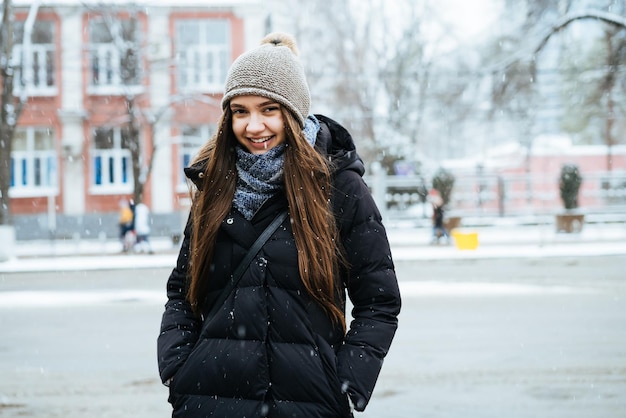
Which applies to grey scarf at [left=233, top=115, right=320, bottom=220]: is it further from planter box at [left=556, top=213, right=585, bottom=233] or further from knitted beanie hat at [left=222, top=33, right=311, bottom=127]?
planter box at [left=556, top=213, right=585, bottom=233]

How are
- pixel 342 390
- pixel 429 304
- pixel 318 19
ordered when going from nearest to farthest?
pixel 342 390 → pixel 429 304 → pixel 318 19

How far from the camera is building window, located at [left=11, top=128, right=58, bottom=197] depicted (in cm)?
2914

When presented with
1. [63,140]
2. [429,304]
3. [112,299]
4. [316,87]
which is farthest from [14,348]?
[316,87]

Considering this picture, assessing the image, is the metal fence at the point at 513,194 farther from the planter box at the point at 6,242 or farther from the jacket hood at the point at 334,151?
the jacket hood at the point at 334,151

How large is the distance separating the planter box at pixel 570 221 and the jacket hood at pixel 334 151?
22666 mm

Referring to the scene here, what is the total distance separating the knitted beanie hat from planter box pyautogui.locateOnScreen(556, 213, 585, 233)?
74.9 feet

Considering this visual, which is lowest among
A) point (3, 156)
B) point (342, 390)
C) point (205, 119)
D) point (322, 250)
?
point (342, 390)

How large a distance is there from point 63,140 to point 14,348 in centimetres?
2190

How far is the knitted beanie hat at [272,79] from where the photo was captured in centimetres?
239

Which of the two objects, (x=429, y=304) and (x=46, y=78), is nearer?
(x=429, y=304)

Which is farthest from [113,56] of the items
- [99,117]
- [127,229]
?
[127,229]

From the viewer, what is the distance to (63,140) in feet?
94.3

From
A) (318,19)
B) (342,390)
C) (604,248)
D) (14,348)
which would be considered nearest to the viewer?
(342,390)

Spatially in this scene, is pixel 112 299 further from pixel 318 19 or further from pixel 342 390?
pixel 318 19
